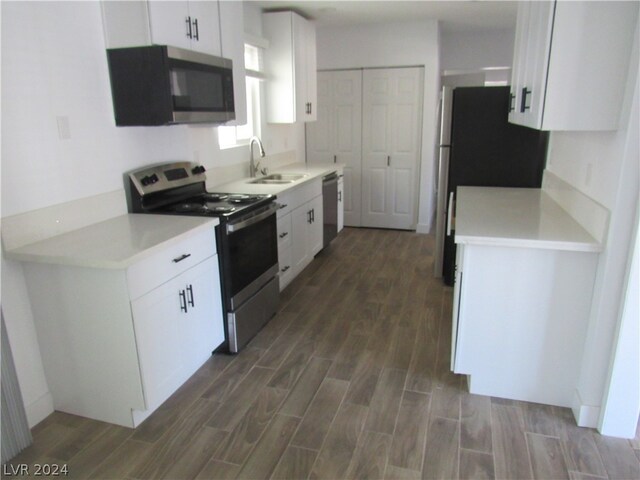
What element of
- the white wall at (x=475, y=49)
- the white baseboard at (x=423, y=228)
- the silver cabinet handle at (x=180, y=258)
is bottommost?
the white baseboard at (x=423, y=228)

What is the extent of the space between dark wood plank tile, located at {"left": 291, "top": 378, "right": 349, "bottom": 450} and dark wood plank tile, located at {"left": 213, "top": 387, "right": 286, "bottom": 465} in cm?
18

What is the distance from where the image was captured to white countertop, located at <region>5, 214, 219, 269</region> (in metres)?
1.93

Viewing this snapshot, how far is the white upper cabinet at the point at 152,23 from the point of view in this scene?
249cm

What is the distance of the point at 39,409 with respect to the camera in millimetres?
2238

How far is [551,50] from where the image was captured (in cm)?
198

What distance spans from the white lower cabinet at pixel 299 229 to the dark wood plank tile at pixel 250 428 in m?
1.30

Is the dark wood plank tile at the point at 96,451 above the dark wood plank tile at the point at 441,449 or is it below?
above

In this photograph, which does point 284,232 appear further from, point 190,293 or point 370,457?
point 370,457

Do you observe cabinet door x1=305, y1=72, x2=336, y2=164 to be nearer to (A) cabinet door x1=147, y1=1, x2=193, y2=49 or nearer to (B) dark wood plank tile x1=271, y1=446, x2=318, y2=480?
(A) cabinet door x1=147, y1=1, x2=193, y2=49

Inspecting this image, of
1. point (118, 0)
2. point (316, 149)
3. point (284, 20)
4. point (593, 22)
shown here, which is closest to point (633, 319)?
point (593, 22)

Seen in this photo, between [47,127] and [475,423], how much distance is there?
2518 mm

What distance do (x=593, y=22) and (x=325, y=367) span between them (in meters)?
2.16

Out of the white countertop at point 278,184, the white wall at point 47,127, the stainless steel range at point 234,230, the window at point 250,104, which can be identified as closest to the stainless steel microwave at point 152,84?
the white wall at point 47,127

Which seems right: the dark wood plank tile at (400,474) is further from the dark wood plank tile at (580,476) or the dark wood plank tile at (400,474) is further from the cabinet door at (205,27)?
the cabinet door at (205,27)
